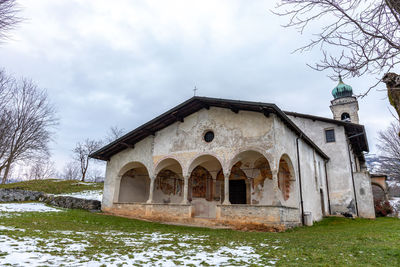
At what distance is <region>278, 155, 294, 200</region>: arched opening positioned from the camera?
12732 millimetres

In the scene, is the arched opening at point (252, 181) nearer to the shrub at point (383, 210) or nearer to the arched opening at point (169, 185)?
the arched opening at point (169, 185)

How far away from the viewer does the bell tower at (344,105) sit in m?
24.4

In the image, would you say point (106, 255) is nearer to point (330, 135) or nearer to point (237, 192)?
point (237, 192)

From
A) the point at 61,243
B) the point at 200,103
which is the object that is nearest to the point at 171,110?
the point at 200,103

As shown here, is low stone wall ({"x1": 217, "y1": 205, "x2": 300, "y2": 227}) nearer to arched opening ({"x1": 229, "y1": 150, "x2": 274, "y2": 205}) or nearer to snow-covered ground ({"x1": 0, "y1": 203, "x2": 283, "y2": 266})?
arched opening ({"x1": 229, "y1": 150, "x2": 274, "y2": 205})

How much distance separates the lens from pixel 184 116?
14188mm

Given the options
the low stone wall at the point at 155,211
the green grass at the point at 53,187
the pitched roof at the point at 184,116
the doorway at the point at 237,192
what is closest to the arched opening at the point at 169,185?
the low stone wall at the point at 155,211

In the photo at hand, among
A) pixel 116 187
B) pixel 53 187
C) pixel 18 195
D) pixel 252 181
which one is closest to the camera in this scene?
pixel 252 181

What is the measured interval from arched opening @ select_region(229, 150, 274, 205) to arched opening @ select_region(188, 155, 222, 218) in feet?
3.27

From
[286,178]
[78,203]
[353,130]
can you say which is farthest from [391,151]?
[78,203]

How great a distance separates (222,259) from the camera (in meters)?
4.42

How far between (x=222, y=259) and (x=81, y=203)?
531 inches

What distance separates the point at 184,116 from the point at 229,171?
4.04 meters

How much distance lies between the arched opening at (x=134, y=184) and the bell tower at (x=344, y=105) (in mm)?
18678
